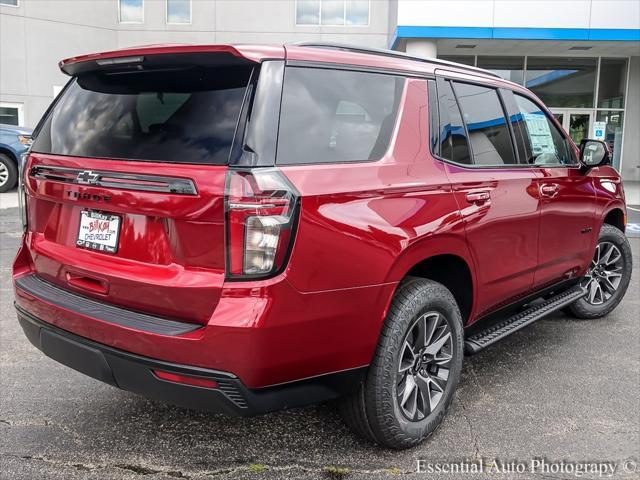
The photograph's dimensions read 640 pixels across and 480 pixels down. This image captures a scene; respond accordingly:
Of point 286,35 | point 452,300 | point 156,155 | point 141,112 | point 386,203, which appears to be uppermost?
point 286,35

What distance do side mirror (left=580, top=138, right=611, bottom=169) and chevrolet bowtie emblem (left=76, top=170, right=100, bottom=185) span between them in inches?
135

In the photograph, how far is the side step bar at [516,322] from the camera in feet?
10.9

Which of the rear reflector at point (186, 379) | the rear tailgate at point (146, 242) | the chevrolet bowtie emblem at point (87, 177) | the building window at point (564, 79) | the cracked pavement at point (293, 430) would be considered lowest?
the cracked pavement at point (293, 430)

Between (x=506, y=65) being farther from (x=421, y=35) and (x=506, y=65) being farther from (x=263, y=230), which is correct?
(x=263, y=230)

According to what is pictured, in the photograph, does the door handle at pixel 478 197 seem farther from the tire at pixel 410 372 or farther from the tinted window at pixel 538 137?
the tinted window at pixel 538 137

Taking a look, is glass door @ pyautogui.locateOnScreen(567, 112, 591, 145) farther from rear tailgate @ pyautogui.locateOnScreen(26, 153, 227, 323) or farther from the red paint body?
rear tailgate @ pyautogui.locateOnScreen(26, 153, 227, 323)

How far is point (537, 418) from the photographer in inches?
130

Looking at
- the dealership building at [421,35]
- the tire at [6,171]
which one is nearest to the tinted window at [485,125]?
the dealership building at [421,35]

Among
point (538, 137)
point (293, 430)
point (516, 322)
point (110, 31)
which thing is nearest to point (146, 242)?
point (293, 430)

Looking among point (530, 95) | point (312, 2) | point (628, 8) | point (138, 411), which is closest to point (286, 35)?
point (312, 2)

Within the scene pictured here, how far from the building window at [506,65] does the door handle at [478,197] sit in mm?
16368

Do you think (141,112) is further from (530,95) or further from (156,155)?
(530,95)

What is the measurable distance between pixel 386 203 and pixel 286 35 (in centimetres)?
2034

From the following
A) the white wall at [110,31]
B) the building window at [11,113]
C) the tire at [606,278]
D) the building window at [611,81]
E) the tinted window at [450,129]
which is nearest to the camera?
Result: the tinted window at [450,129]
